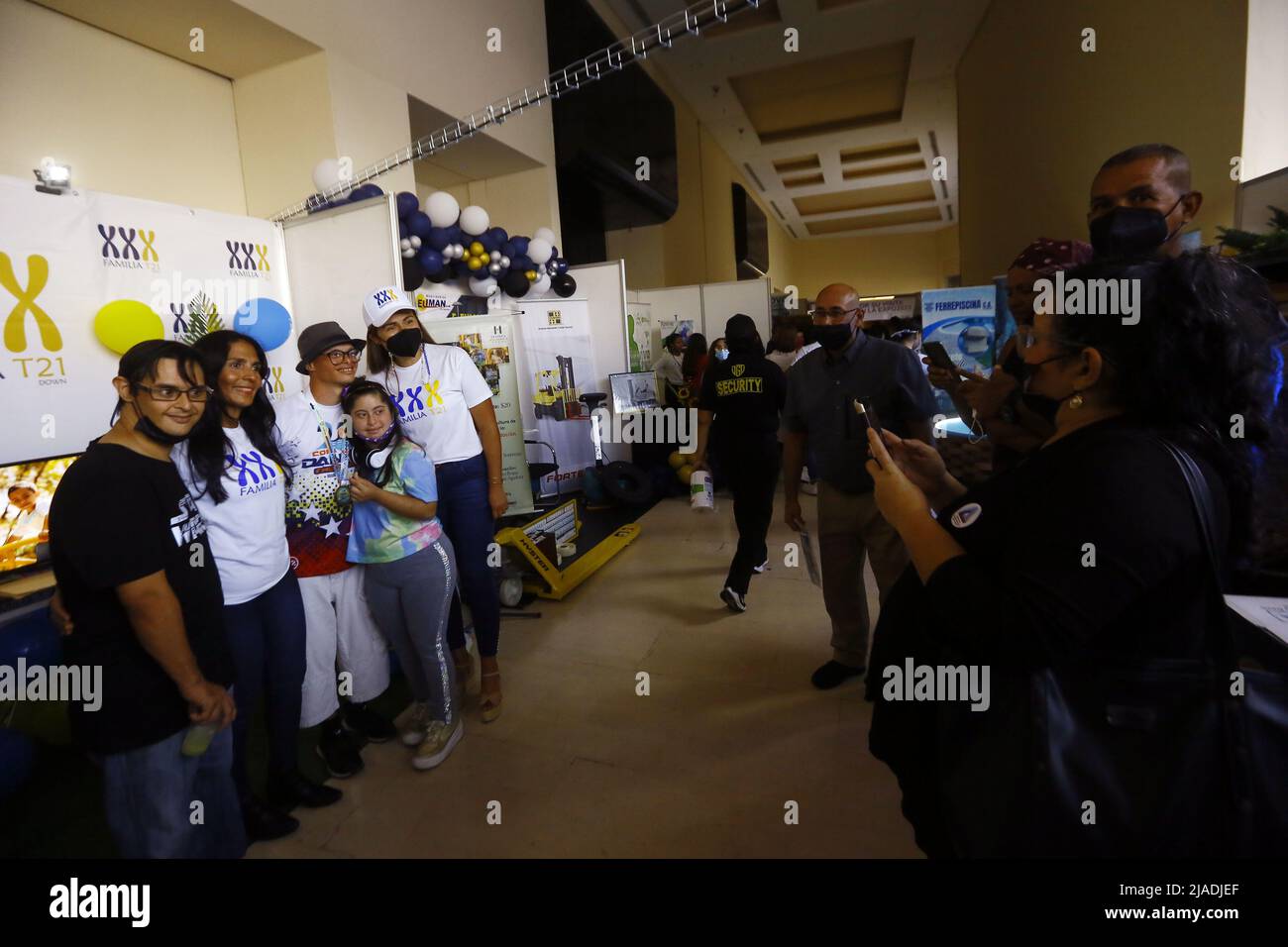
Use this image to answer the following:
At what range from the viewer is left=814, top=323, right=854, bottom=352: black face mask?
250cm

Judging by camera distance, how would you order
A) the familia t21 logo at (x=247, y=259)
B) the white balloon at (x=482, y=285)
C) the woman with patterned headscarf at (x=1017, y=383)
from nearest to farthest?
the woman with patterned headscarf at (x=1017, y=383)
the familia t21 logo at (x=247, y=259)
the white balloon at (x=482, y=285)

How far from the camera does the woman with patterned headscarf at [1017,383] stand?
1672 mm

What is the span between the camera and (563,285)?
241 inches

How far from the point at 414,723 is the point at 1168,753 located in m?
2.49

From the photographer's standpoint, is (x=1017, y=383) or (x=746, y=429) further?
(x=746, y=429)

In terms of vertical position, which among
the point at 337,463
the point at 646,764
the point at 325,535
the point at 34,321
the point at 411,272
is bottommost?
the point at 646,764

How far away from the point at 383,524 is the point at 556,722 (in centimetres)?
110

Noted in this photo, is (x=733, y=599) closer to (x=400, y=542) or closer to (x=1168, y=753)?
(x=400, y=542)

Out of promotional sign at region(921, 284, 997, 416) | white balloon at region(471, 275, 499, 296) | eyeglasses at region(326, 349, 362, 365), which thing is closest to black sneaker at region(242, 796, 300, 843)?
eyeglasses at region(326, 349, 362, 365)

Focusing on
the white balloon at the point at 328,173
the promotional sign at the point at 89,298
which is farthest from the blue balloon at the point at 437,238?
the promotional sign at the point at 89,298

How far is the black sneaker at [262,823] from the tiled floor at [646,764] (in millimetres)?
39

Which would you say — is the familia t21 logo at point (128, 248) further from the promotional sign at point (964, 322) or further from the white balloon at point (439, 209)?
the promotional sign at point (964, 322)

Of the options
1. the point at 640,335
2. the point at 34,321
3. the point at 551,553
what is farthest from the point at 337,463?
the point at 640,335
